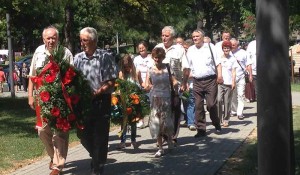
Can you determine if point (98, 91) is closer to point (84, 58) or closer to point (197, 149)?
point (84, 58)

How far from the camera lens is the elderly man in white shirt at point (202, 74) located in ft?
34.4

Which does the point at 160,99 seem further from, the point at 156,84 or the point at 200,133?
the point at 200,133

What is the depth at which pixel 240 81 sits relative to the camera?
14.0m

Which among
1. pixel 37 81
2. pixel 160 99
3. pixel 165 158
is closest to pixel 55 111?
pixel 37 81

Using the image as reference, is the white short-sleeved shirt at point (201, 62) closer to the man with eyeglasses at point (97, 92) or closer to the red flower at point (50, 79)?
the man with eyeglasses at point (97, 92)

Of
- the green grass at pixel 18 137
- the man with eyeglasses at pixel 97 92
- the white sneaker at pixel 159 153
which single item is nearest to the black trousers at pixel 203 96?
the white sneaker at pixel 159 153

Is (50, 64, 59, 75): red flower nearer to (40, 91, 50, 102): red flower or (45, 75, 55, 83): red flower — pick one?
(45, 75, 55, 83): red flower

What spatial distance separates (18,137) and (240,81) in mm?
5804

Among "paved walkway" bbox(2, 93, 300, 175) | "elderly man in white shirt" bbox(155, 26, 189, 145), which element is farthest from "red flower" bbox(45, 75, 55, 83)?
"elderly man in white shirt" bbox(155, 26, 189, 145)

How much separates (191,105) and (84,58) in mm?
4760

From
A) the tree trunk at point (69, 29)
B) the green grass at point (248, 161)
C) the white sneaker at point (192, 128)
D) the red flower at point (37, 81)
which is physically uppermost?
the tree trunk at point (69, 29)

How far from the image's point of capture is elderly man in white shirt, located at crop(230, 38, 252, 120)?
1342 centimetres

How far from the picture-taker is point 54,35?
24.1 ft

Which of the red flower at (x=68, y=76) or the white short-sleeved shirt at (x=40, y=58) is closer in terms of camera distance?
the red flower at (x=68, y=76)
